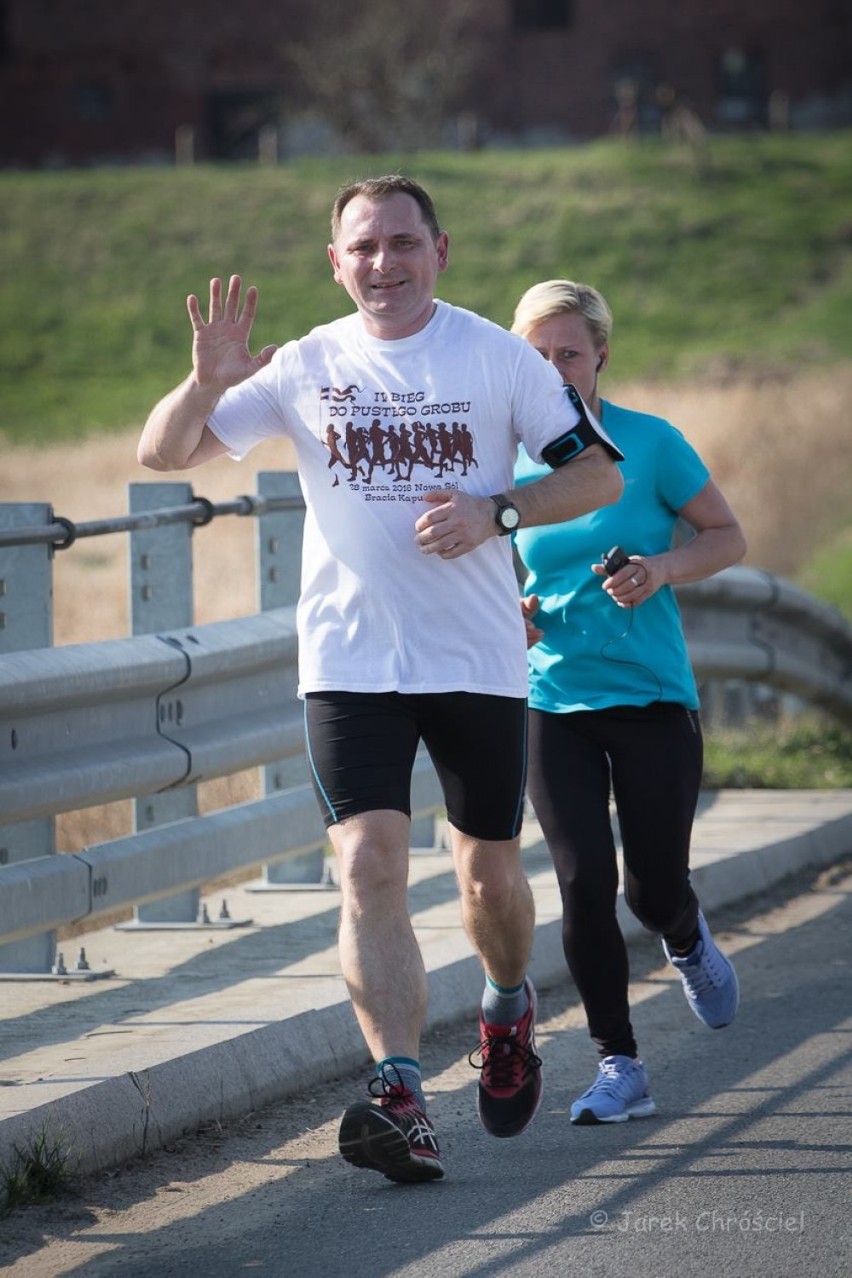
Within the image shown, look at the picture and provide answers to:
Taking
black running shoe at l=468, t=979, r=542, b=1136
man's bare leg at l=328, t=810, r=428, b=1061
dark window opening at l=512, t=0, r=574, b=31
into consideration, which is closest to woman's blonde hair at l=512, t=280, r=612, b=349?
man's bare leg at l=328, t=810, r=428, b=1061

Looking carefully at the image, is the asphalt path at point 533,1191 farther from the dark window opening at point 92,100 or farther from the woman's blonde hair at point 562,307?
the dark window opening at point 92,100

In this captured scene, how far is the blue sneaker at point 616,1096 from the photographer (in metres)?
5.29

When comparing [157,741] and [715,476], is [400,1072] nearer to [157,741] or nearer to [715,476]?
[157,741]

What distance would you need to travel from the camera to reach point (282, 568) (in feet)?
25.0

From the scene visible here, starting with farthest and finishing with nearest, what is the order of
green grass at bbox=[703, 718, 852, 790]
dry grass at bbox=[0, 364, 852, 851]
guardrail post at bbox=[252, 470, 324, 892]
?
dry grass at bbox=[0, 364, 852, 851] < green grass at bbox=[703, 718, 852, 790] < guardrail post at bbox=[252, 470, 324, 892]

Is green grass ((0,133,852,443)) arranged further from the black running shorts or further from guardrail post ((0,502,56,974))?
the black running shorts

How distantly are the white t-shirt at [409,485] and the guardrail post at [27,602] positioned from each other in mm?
1270

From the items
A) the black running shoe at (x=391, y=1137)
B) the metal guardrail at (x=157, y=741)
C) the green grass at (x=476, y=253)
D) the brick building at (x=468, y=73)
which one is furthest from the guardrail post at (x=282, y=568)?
the brick building at (x=468, y=73)

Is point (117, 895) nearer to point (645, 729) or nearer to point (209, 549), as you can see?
point (645, 729)

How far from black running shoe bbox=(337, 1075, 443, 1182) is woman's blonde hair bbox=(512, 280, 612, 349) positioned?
2.00m

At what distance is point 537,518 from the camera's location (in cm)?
477

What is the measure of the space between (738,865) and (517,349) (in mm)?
3831

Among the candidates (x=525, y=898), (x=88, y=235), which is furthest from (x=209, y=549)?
(x=88, y=235)

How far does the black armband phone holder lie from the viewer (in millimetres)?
4844
